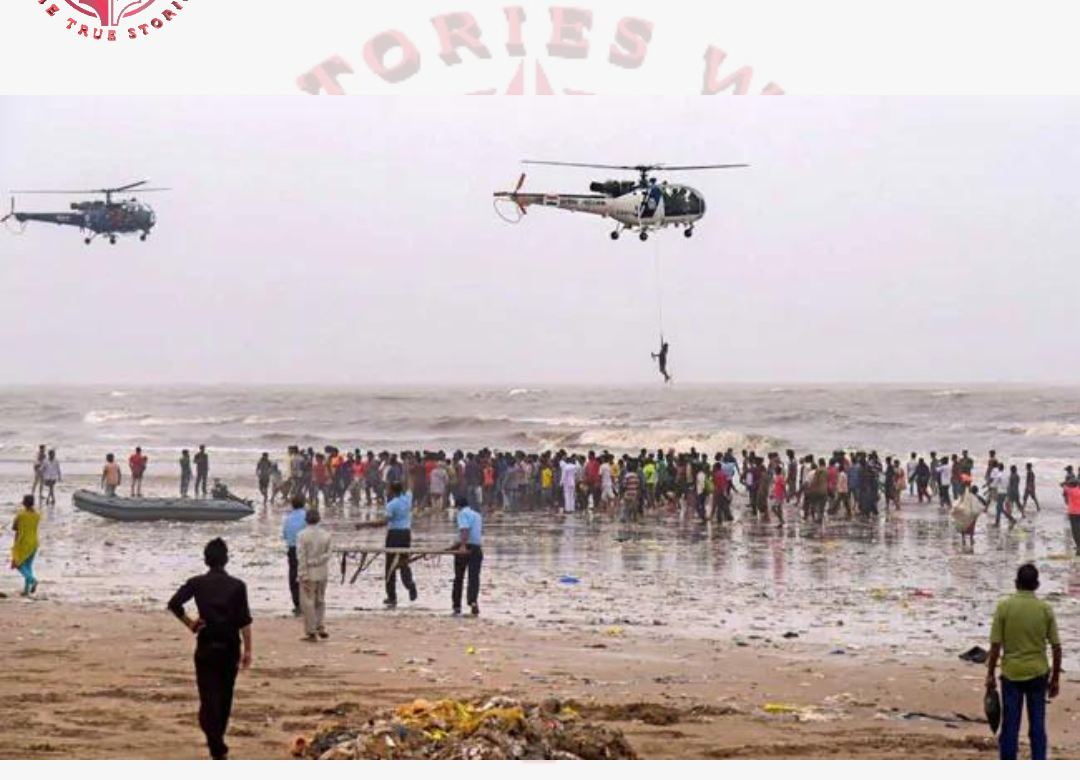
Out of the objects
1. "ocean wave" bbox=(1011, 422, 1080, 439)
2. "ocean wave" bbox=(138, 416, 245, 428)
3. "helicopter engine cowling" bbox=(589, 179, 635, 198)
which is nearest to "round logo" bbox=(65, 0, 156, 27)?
"helicopter engine cowling" bbox=(589, 179, 635, 198)

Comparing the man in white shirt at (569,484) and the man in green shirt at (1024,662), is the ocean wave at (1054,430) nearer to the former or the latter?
the man in white shirt at (569,484)

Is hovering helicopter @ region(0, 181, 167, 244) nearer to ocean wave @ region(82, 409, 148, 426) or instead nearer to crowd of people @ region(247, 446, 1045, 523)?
crowd of people @ region(247, 446, 1045, 523)

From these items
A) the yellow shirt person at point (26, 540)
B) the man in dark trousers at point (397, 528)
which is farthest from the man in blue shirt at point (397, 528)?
the yellow shirt person at point (26, 540)

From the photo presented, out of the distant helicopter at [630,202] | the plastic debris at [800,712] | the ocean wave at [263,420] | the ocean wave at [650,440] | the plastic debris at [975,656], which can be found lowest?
the plastic debris at [975,656]

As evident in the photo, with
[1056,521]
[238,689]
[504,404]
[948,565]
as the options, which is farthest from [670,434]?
[238,689]

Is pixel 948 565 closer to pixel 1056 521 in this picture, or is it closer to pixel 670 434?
pixel 1056 521

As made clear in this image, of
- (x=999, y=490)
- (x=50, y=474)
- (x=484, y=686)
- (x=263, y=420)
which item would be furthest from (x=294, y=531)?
(x=263, y=420)
